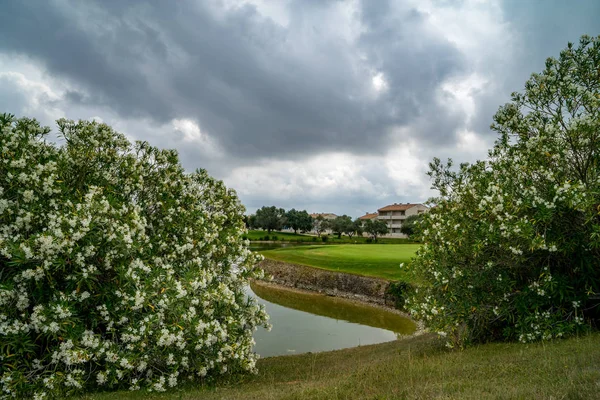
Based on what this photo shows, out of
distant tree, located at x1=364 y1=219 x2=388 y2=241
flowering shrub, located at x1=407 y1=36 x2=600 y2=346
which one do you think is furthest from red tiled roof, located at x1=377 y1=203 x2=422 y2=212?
flowering shrub, located at x1=407 y1=36 x2=600 y2=346

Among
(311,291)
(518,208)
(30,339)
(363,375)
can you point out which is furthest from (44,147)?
(311,291)

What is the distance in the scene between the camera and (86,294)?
976 centimetres

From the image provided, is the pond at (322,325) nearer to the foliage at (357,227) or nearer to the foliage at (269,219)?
the foliage at (357,227)

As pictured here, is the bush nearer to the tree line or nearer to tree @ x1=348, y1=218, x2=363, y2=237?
the tree line

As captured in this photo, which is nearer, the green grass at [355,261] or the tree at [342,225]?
the green grass at [355,261]

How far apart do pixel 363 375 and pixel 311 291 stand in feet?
121

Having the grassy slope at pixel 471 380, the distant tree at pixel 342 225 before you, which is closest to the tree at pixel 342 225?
the distant tree at pixel 342 225

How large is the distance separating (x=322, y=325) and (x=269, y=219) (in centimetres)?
10770

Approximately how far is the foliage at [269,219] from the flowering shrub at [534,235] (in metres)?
124

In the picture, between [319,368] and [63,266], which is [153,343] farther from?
[319,368]

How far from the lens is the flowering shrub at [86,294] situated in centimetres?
930

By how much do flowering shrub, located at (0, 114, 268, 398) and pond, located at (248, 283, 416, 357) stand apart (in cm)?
1408

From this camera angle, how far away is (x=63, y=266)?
9.23 meters

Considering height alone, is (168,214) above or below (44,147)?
below
